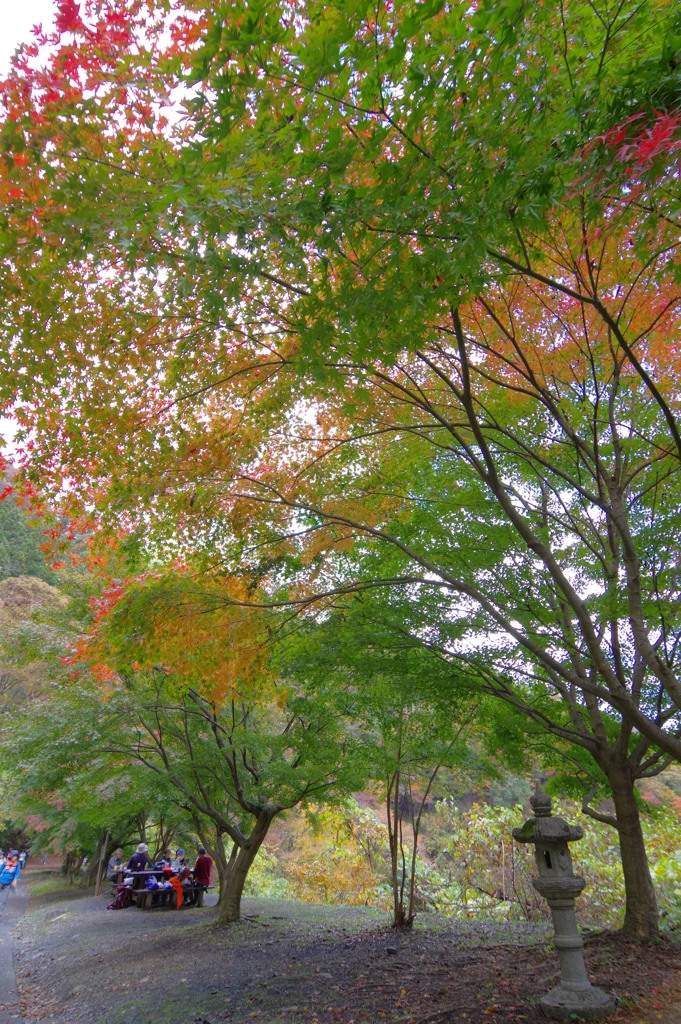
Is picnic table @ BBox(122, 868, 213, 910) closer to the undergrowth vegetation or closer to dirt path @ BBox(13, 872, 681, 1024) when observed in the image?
dirt path @ BBox(13, 872, 681, 1024)

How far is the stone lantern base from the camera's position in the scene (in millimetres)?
4199

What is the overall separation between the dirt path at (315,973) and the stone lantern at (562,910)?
0.19 meters

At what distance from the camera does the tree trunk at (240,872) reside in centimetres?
986

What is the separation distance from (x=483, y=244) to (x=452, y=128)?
0.64 meters

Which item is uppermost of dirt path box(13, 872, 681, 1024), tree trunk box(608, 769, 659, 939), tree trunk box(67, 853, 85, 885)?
tree trunk box(608, 769, 659, 939)

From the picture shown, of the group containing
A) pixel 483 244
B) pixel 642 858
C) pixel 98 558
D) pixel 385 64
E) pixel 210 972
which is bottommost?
pixel 210 972

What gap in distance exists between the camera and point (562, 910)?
15.0ft

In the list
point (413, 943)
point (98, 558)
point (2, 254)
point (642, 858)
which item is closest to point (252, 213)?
point (2, 254)

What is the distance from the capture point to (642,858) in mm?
6340

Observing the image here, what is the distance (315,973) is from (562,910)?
146 inches

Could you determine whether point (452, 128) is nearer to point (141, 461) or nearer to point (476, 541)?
point (141, 461)

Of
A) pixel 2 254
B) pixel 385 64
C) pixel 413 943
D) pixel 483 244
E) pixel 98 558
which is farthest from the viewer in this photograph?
pixel 413 943

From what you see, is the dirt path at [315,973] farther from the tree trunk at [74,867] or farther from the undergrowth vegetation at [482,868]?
the tree trunk at [74,867]

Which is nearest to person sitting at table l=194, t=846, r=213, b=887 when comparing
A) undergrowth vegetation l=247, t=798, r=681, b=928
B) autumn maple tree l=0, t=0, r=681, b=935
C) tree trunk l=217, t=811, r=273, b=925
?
undergrowth vegetation l=247, t=798, r=681, b=928
